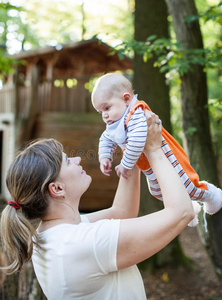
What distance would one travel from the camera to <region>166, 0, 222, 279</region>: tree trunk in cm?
418

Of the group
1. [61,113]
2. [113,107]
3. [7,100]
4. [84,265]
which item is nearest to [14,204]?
[84,265]

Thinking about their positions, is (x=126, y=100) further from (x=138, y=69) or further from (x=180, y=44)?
(x=138, y=69)

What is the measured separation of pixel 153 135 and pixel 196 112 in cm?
248

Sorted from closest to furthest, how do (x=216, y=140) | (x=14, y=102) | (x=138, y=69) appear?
(x=138, y=69) < (x=14, y=102) < (x=216, y=140)

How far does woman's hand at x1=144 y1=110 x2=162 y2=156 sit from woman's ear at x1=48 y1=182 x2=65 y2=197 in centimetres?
49

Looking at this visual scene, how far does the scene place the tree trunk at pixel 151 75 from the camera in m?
5.97

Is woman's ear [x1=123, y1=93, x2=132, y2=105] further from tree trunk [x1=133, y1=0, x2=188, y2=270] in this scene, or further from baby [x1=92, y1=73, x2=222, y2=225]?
tree trunk [x1=133, y1=0, x2=188, y2=270]

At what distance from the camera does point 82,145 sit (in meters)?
11.5

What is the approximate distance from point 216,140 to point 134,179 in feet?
46.7

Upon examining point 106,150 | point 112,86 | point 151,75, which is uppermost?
point 151,75

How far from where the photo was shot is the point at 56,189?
182 cm

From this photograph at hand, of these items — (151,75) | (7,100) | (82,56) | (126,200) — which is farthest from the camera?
(82,56)

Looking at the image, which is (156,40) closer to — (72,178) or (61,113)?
(72,178)

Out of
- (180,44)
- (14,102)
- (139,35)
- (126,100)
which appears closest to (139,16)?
(139,35)
